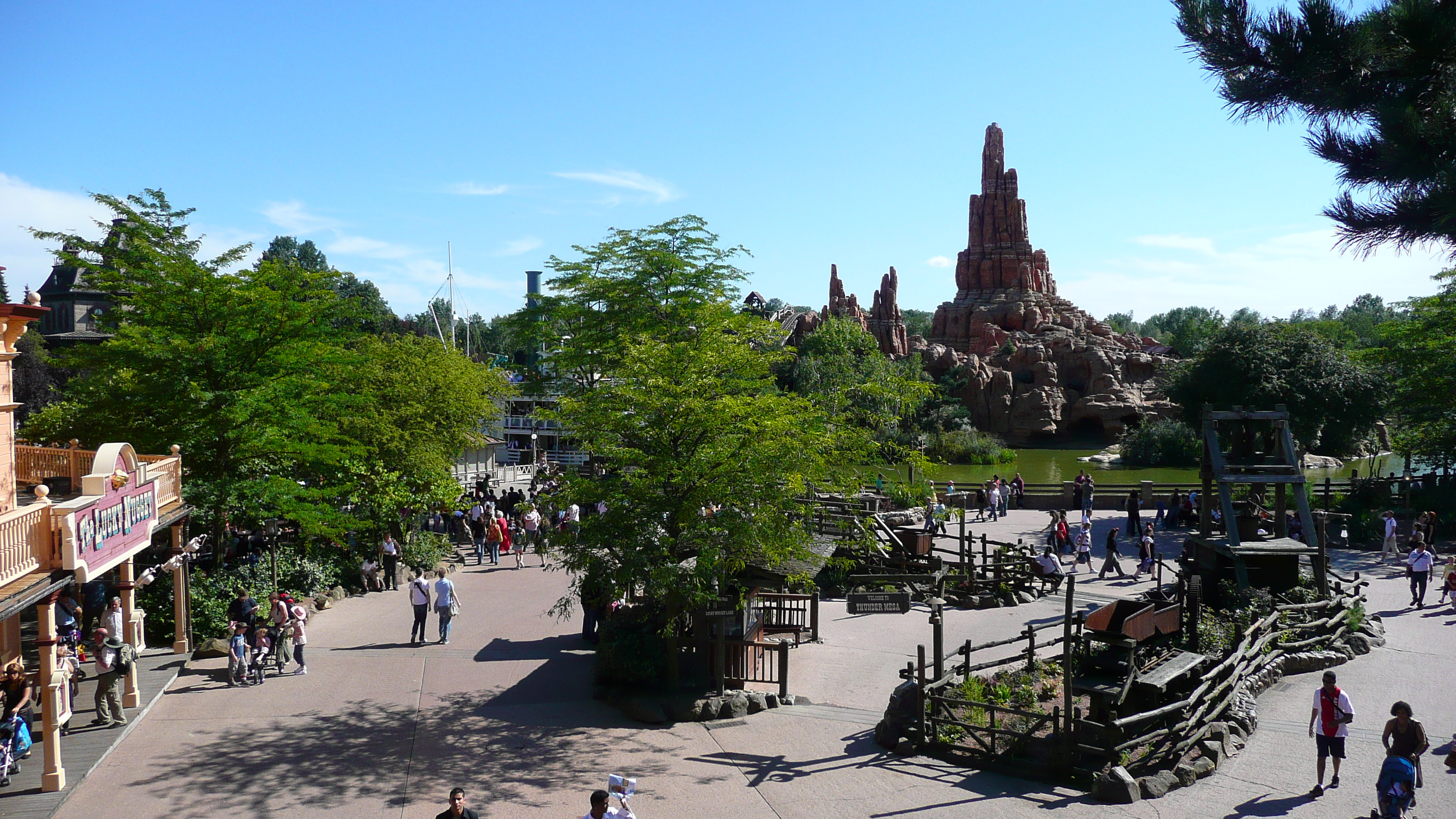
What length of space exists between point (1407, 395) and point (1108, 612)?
83.3ft

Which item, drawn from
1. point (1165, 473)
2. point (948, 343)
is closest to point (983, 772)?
point (1165, 473)

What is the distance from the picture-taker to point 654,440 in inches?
543

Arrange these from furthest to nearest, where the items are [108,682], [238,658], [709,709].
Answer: [238,658] → [709,709] → [108,682]

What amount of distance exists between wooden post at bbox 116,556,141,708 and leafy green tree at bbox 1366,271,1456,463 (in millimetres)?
35686

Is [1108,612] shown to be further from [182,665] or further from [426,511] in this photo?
[426,511]

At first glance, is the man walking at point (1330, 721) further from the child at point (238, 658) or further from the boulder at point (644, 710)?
the child at point (238, 658)

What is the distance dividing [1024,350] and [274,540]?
212 feet

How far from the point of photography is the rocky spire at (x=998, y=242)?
313 ft

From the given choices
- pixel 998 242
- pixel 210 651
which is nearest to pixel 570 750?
pixel 210 651

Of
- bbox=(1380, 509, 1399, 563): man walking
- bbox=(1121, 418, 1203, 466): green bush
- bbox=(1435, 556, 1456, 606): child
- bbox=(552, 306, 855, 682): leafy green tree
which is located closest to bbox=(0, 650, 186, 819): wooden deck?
bbox=(552, 306, 855, 682): leafy green tree

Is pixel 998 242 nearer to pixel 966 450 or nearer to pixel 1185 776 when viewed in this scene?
pixel 966 450

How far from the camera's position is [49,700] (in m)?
10.6

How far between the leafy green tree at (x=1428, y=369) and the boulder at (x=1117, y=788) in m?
27.0

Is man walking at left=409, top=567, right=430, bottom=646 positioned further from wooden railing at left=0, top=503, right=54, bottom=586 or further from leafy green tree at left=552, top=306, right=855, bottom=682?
wooden railing at left=0, top=503, right=54, bottom=586
